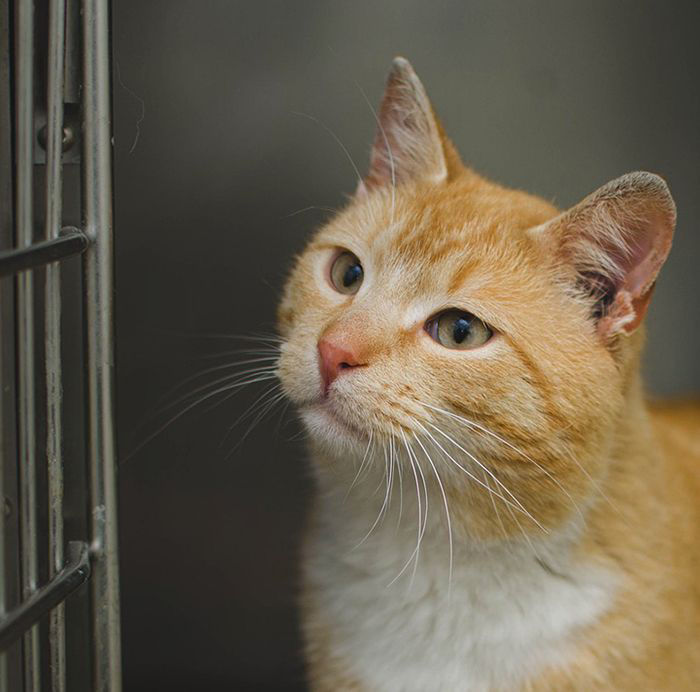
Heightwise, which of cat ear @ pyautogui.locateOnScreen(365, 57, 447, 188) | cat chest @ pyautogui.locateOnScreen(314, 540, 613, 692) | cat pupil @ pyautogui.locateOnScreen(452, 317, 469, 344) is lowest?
cat chest @ pyautogui.locateOnScreen(314, 540, 613, 692)

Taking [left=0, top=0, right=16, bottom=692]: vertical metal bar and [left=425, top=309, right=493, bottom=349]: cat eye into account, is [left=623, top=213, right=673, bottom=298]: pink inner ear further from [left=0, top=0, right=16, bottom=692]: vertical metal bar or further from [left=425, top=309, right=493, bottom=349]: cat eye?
[left=0, top=0, right=16, bottom=692]: vertical metal bar

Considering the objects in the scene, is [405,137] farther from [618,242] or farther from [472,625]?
[472,625]

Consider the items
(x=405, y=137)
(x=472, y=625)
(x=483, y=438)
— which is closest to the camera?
(x=483, y=438)

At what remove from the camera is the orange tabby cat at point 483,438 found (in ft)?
3.91

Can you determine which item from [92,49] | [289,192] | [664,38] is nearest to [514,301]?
[92,49]

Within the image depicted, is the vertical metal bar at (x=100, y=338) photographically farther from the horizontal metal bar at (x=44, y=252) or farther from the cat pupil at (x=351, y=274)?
the cat pupil at (x=351, y=274)

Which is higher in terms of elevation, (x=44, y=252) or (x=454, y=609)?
(x=44, y=252)

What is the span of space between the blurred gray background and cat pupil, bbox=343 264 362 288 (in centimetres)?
44

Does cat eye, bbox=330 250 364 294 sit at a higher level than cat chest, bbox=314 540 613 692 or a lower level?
higher

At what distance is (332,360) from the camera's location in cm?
119

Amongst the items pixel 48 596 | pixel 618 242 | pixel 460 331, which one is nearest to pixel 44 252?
pixel 48 596

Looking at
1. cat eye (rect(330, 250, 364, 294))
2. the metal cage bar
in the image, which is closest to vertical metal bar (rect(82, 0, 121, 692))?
the metal cage bar

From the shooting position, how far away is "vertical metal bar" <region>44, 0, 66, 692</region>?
3.32ft

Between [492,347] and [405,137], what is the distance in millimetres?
452
